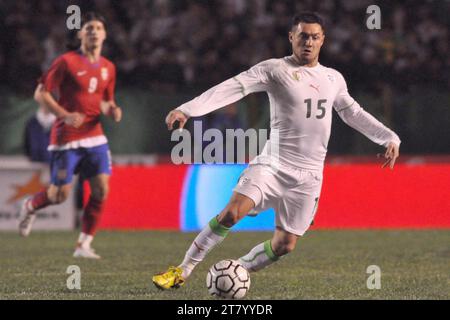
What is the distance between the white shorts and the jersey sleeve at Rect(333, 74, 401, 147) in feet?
1.70

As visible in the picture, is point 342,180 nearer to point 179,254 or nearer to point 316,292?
point 179,254

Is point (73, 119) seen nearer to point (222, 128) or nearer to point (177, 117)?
point (177, 117)

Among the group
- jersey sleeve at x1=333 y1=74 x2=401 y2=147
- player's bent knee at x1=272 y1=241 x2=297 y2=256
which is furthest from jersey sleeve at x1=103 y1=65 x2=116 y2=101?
player's bent knee at x1=272 y1=241 x2=297 y2=256

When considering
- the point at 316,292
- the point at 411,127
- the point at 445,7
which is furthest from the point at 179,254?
the point at 445,7

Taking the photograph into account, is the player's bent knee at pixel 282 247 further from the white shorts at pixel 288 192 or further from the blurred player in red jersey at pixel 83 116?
the blurred player in red jersey at pixel 83 116

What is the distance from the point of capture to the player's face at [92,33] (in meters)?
9.68

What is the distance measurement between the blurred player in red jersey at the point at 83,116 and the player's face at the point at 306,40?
120 inches

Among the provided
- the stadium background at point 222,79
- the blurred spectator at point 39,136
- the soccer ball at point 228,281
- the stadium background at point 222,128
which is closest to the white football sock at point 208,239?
the soccer ball at point 228,281

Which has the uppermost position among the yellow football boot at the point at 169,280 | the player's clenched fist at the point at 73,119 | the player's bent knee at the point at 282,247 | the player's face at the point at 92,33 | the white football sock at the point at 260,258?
the player's face at the point at 92,33

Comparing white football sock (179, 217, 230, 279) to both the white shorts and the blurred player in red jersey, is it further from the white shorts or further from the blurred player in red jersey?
the blurred player in red jersey

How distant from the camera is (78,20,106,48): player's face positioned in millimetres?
9680

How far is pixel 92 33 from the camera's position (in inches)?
383

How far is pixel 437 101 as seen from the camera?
1406 cm

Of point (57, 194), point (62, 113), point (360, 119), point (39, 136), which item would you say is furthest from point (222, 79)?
point (360, 119)
